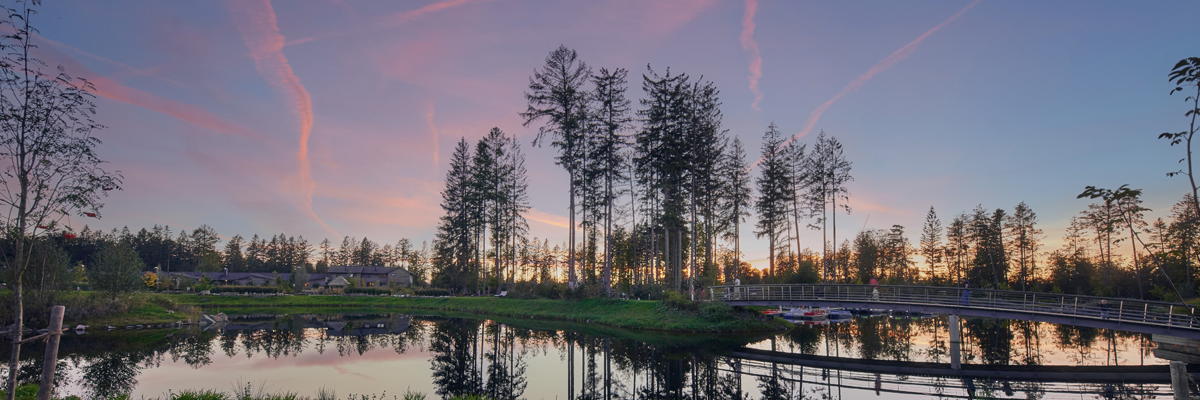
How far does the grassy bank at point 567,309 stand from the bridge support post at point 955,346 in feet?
39.7

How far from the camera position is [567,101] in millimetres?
38531

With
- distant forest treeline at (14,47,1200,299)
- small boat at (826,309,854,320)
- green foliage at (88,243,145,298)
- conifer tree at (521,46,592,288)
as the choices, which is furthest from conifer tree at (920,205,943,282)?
green foliage at (88,243,145,298)

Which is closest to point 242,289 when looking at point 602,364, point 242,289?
point 242,289

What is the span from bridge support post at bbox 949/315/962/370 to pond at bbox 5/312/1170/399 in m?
0.28

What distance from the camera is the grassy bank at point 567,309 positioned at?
33.2 metres

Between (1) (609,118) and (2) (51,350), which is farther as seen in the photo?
(1) (609,118)

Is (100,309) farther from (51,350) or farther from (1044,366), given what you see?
(1044,366)

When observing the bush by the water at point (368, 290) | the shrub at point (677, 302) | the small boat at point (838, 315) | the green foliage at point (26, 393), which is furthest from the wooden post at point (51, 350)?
the bush by the water at point (368, 290)

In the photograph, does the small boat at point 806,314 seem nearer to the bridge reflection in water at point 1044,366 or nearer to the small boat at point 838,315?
the small boat at point 838,315

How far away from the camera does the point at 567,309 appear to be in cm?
4294

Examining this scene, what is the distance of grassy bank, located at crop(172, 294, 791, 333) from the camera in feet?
109

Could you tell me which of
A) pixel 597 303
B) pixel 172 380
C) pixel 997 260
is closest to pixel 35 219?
pixel 172 380

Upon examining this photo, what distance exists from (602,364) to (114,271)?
39728mm

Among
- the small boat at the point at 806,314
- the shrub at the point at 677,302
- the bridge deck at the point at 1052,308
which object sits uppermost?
the bridge deck at the point at 1052,308
